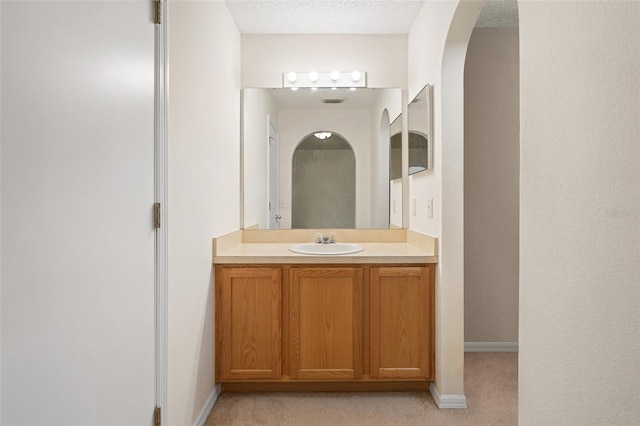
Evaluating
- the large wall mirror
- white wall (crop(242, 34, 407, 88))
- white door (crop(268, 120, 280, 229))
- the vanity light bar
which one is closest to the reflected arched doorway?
the large wall mirror

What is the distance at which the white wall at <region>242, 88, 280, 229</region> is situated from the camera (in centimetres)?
318

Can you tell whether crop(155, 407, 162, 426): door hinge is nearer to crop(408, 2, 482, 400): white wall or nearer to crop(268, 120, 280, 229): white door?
crop(408, 2, 482, 400): white wall

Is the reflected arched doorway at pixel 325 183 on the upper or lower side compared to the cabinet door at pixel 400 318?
upper

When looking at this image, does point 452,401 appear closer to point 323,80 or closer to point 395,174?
point 395,174

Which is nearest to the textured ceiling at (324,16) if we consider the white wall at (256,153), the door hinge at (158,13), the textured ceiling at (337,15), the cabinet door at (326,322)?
the textured ceiling at (337,15)

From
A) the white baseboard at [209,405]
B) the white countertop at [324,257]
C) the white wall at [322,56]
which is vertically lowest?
the white baseboard at [209,405]

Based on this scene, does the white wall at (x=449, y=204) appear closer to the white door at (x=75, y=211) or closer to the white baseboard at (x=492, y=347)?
the white baseboard at (x=492, y=347)

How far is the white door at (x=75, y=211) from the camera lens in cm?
87

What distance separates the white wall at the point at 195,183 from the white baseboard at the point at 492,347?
6.47 ft

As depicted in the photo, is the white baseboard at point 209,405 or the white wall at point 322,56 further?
the white wall at point 322,56

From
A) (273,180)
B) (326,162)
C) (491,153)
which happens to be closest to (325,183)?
(326,162)

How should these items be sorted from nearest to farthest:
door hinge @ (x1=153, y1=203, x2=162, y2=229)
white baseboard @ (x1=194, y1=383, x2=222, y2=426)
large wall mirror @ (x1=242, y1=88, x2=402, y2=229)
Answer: door hinge @ (x1=153, y1=203, x2=162, y2=229) → white baseboard @ (x1=194, y1=383, x2=222, y2=426) → large wall mirror @ (x1=242, y1=88, x2=402, y2=229)

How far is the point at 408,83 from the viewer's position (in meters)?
3.24

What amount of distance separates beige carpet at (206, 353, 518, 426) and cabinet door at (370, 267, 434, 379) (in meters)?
0.18
